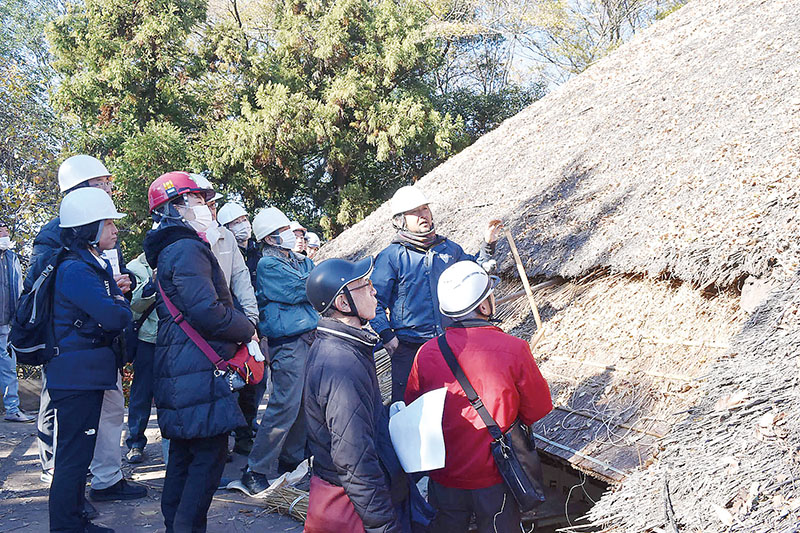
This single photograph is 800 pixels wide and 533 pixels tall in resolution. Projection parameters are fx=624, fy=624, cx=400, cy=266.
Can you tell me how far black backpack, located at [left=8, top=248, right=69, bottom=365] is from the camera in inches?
132

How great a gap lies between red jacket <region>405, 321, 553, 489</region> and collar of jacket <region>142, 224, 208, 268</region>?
1.53 meters

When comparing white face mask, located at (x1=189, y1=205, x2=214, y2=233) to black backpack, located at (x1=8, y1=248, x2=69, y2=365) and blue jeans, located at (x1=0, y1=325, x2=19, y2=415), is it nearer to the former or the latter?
black backpack, located at (x1=8, y1=248, x2=69, y2=365)

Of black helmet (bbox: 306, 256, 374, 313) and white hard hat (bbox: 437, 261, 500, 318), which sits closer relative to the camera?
black helmet (bbox: 306, 256, 374, 313)

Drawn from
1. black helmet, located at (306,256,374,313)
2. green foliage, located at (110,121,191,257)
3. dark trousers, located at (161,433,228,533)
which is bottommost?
dark trousers, located at (161,433,228,533)

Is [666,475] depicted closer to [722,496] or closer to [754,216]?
[722,496]

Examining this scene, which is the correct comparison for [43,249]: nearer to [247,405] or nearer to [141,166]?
[247,405]

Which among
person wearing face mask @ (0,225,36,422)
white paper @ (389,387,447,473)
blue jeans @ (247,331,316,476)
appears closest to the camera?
white paper @ (389,387,447,473)

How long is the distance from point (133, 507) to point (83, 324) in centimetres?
146

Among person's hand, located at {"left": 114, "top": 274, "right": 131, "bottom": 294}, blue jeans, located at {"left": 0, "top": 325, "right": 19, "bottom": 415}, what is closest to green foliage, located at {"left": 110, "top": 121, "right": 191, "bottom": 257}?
blue jeans, located at {"left": 0, "top": 325, "right": 19, "bottom": 415}

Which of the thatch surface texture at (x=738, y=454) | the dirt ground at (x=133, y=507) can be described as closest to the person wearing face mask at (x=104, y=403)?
the dirt ground at (x=133, y=507)

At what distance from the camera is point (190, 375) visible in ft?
10.3

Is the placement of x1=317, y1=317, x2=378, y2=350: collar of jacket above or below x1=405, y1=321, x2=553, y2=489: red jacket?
above

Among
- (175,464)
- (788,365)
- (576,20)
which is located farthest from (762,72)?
(576,20)

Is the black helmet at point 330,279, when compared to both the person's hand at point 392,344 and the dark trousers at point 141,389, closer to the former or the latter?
the person's hand at point 392,344
